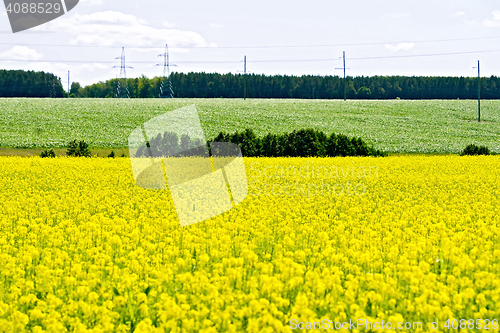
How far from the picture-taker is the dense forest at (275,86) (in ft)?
389

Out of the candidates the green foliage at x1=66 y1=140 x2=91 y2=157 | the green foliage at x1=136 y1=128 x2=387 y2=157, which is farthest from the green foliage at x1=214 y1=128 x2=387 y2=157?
the green foliage at x1=66 y1=140 x2=91 y2=157

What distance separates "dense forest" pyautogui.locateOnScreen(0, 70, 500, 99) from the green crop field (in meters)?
42.2

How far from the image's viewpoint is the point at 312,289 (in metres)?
6.04

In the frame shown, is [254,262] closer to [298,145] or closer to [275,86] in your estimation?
[298,145]

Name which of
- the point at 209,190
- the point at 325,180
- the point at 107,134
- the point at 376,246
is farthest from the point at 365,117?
the point at 376,246

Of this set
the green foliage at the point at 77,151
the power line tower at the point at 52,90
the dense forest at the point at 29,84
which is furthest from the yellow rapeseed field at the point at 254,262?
the dense forest at the point at 29,84

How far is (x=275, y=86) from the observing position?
12588 centimetres

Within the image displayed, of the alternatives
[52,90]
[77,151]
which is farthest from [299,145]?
[52,90]

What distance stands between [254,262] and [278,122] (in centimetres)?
5409

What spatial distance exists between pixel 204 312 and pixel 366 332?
5.63ft

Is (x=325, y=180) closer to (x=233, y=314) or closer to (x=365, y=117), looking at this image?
(x=233, y=314)

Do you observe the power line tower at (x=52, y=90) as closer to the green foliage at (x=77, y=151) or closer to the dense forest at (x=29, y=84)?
the dense forest at (x=29, y=84)

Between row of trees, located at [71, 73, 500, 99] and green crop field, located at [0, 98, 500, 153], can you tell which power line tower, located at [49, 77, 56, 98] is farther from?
green crop field, located at [0, 98, 500, 153]

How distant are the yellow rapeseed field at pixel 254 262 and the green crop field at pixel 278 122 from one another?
1317 inches
